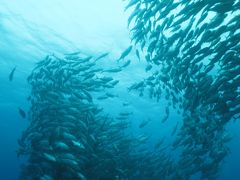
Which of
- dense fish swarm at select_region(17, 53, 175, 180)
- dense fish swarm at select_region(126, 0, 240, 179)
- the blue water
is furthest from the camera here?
the blue water

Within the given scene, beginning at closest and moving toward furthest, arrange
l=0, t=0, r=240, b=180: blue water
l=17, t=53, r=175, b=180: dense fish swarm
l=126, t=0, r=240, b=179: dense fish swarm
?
l=126, t=0, r=240, b=179: dense fish swarm, l=17, t=53, r=175, b=180: dense fish swarm, l=0, t=0, r=240, b=180: blue water

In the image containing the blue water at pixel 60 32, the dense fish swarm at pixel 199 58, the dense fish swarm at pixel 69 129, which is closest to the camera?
the dense fish swarm at pixel 199 58

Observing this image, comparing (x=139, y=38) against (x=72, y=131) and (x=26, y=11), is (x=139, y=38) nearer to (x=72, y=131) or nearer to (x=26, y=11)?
(x=72, y=131)

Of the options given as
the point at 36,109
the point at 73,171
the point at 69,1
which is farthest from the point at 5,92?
the point at 73,171

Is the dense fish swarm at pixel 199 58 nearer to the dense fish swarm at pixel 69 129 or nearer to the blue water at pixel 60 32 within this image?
the dense fish swarm at pixel 69 129

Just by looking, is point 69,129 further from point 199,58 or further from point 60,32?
point 60,32

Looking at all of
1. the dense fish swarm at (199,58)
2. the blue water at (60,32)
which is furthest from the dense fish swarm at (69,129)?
the blue water at (60,32)

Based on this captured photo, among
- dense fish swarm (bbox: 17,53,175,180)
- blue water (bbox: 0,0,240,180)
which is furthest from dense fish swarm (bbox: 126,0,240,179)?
blue water (bbox: 0,0,240,180)

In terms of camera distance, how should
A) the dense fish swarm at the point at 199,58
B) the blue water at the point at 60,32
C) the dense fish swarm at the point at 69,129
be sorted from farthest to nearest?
1. the blue water at the point at 60,32
2. the dense fish swarm at the point at 69,129
3. the dense fish swarm at the point at 199,58

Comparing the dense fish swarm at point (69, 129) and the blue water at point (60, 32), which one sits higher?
the blue water at point (60, 32)

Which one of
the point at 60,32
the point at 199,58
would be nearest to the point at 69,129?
the point at 199,58

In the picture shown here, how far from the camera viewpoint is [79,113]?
33.4ft

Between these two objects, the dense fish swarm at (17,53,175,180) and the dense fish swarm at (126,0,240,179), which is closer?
the dense fish swarm at (126,0,240,179)

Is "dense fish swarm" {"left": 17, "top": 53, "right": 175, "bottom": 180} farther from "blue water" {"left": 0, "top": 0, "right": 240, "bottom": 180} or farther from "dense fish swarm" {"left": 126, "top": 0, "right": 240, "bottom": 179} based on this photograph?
"blue water" {"left": 0, "top": 0, "right": 240, "bottom": 180}
